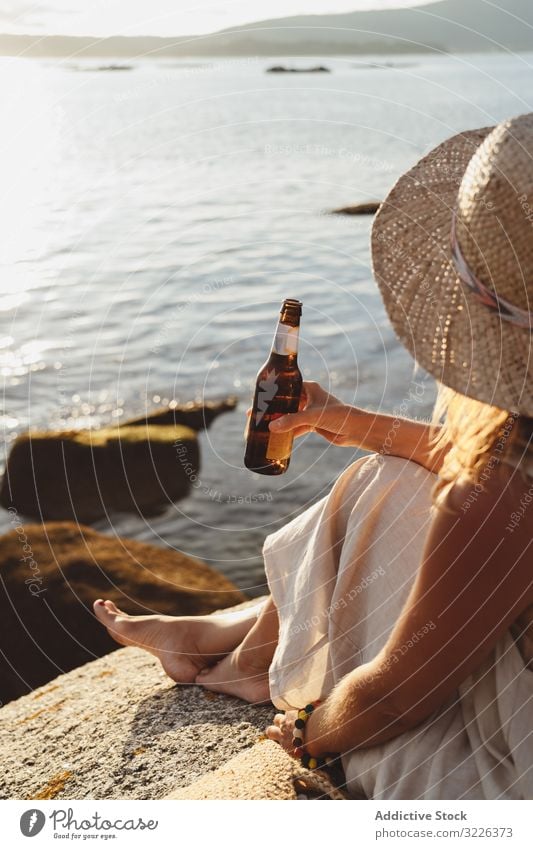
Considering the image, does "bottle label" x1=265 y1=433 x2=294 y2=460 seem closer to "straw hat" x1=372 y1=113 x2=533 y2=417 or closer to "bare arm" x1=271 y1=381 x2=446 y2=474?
"bare arm" x1=271 y1=381 x2=446 y2=474

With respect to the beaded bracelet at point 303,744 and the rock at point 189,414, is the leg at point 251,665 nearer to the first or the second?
the beaded bracelet at point 303,744

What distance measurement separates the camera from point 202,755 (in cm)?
200

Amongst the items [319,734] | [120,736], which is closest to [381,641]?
[319,734]

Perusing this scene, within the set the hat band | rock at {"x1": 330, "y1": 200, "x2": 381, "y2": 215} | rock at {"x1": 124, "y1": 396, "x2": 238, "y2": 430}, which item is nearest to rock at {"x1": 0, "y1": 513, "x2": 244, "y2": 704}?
rock at {"x1": 124, "y1": 396, "x2": 238, "y2": 430}

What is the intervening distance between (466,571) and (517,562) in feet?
0.30

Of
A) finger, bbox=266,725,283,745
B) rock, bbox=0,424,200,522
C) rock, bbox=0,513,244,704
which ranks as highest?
finger, bbox=266,725,283,745

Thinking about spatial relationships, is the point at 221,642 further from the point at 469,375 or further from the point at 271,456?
the point at 469,375

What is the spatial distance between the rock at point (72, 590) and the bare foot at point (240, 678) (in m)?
0.75

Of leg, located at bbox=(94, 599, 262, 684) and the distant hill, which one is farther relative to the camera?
the distant hill

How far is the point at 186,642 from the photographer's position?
227 centimetres

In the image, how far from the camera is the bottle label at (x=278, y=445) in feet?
7.25

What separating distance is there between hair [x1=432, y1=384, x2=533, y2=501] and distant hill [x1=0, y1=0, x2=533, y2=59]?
1971 mm

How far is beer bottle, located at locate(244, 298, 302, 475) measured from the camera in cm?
221
